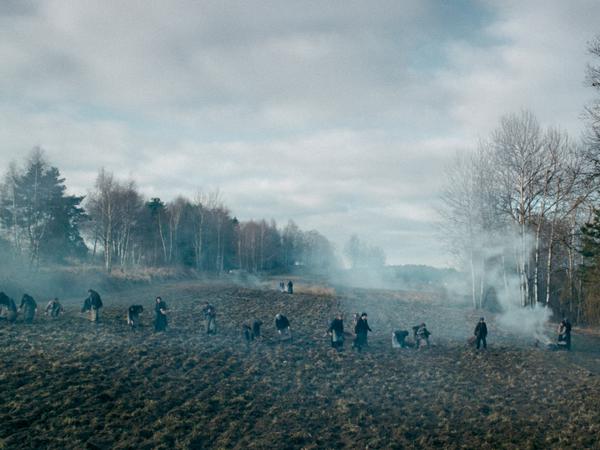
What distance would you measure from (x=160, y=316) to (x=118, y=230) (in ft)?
141

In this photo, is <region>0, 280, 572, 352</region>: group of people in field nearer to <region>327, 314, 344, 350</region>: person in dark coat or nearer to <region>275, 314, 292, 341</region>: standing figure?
<region>275, 314, 292, 341</region>: standing figure

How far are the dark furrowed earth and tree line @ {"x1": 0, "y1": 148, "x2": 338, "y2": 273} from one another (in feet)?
75.1

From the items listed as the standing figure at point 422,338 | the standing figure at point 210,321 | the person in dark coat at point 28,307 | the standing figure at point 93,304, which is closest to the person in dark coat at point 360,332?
the standing figure at point 422,338

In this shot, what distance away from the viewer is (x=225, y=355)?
74.8 feet

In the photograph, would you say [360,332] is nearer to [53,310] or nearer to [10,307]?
[53,310]

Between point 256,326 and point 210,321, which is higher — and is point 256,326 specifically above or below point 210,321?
below

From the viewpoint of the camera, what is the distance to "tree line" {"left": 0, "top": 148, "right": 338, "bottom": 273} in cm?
4716

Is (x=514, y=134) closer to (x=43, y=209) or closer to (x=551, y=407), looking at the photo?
(x=551, y=407)

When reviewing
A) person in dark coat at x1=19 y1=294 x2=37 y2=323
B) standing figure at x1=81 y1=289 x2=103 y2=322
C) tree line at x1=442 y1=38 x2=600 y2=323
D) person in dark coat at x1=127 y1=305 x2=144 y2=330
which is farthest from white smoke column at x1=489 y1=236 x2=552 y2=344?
person in dark coat at x1=19 y1=294 x2=37 y2=323

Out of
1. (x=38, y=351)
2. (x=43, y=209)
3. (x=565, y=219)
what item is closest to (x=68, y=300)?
(x=43, y=209)

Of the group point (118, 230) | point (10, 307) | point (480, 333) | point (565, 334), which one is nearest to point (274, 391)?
point (480, 333)

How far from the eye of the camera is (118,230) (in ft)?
216

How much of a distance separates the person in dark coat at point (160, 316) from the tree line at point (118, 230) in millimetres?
22855

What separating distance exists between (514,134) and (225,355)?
31.3 m
